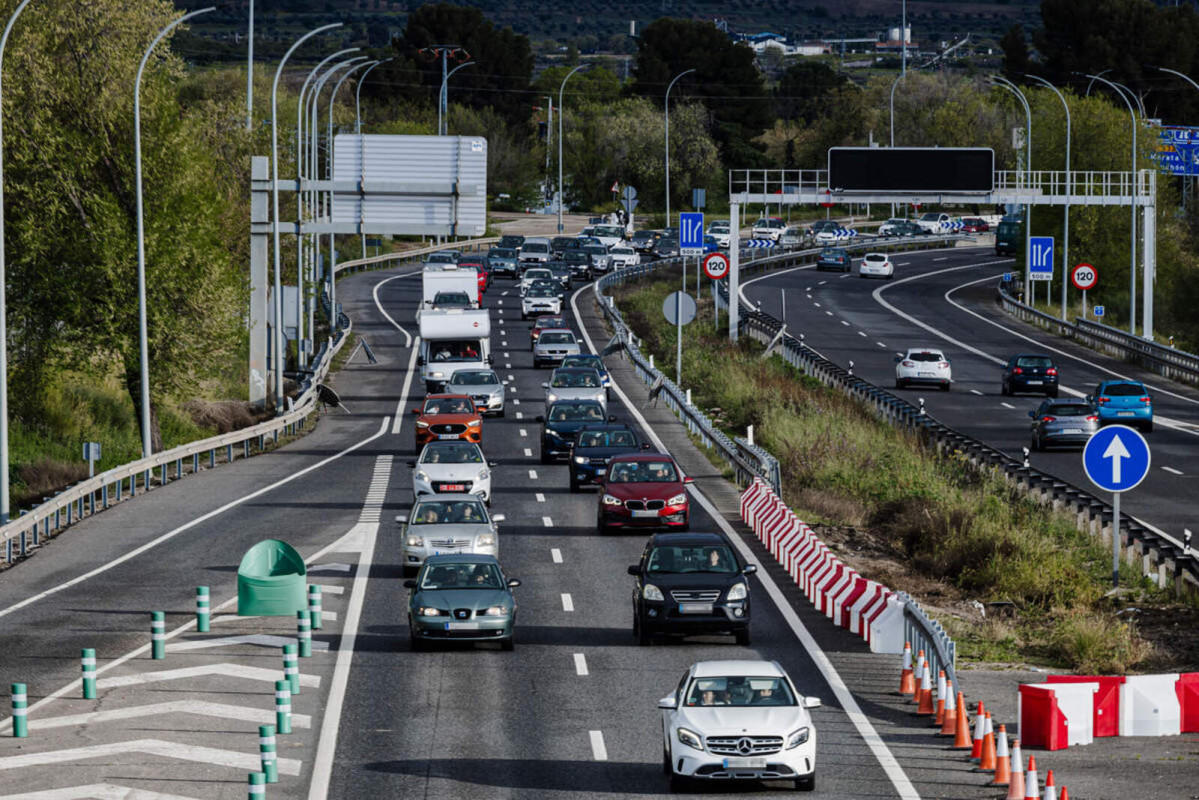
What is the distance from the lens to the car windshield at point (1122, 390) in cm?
4881

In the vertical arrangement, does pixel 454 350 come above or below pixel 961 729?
above

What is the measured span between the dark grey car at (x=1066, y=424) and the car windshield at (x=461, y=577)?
25340mm

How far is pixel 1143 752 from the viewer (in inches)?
730

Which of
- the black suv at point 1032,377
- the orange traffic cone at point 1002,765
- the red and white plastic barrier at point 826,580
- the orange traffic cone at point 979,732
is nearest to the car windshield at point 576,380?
the black suv at point 1032,377

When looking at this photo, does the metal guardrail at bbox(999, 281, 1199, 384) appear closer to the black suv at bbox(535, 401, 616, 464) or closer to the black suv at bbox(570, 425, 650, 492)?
the black suv at bbox(535, 401, 616, 464)

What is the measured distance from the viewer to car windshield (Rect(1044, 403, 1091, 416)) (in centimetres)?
4606

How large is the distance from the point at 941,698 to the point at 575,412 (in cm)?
2535

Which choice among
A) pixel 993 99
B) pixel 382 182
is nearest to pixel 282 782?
pixel 382 182

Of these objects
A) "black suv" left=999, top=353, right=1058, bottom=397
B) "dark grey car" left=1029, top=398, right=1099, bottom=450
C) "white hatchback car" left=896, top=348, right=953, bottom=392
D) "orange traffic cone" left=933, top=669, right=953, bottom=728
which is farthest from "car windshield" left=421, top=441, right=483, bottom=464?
"black suv" left=999, top=353, right=1058, bottom=397

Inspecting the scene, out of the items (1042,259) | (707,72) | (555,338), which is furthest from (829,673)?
(707,72)

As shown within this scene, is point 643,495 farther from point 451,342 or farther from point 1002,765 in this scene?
point 451,342

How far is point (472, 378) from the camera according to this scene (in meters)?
53.3

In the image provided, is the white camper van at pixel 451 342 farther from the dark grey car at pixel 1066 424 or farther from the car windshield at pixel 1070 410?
the car windshield at pixel 1070 410

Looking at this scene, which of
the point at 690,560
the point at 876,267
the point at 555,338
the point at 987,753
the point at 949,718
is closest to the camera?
the point at 987,753
